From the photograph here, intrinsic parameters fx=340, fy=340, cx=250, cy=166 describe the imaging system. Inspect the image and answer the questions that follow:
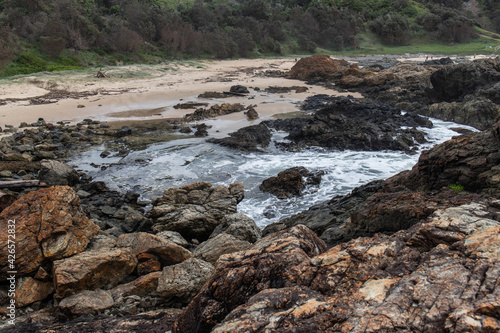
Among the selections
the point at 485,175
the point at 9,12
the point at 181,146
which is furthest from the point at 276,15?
the point at 485,175

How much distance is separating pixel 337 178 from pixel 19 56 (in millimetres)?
29365

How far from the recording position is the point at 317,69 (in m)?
31.4

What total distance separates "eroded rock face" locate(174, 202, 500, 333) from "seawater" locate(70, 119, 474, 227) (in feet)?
18.4

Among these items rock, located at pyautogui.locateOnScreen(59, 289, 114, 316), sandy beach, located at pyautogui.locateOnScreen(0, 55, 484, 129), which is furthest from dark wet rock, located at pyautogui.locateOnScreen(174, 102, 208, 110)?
rock, located at pyautogui.locateOnScreen(59, 289, 114, 316)

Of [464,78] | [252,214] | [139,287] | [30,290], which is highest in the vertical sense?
[464,78]

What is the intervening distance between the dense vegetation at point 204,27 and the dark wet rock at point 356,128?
23130mm

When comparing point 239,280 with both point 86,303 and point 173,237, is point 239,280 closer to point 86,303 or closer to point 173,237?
point 86,303

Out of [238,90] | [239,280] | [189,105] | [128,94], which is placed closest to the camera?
[239,280]

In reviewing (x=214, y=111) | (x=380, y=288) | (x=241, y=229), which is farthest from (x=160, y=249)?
(x=214, y=111)

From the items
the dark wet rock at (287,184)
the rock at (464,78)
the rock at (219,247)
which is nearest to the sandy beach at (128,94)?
the rock at (464,78)

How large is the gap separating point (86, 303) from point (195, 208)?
4.17 metres

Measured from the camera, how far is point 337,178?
11.8m

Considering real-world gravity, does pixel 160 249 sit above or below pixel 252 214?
above

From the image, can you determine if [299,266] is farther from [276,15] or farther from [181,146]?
[276,15]
